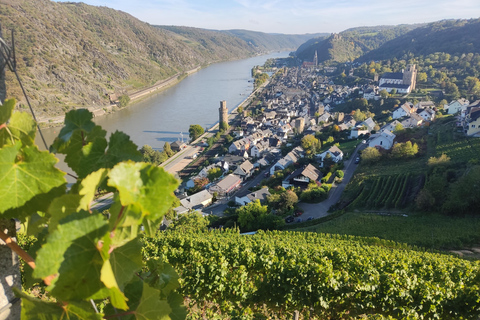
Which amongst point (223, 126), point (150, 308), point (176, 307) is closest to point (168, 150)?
point (223, 126)

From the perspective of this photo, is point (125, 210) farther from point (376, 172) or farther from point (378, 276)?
point (376, 172)

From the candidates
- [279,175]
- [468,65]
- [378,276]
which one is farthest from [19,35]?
[468,65]

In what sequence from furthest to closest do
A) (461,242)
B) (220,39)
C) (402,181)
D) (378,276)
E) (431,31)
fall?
(220,39) < (431,31) < (402,181) < (461,242) < (378,276)

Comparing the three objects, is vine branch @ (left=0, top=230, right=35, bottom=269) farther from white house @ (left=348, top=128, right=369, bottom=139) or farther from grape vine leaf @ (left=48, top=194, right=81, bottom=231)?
white house @ (left=348, top=128, right=369, bottom=139)

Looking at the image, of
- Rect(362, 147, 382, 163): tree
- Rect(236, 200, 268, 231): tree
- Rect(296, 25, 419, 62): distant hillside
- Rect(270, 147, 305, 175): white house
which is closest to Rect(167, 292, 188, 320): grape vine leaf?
Rect(236, 200, 268, 231): tree

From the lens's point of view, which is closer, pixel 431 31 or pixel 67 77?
pixel 67 77
